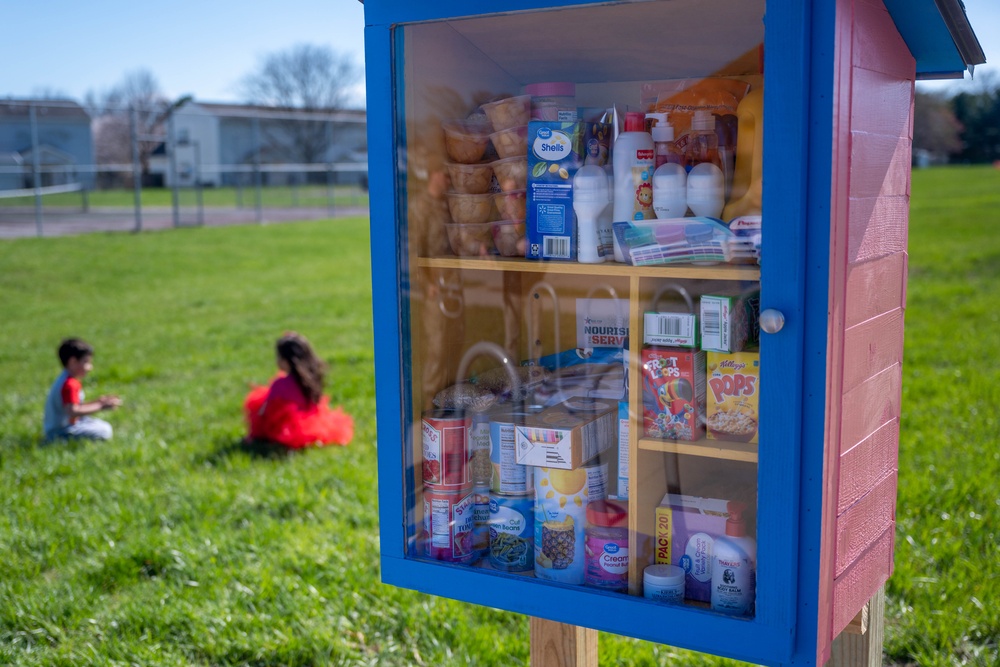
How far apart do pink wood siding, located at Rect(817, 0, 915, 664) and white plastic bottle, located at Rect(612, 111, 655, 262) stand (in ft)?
1.10

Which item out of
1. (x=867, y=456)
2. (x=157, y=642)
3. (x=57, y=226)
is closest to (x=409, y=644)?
(x=157, y=642)

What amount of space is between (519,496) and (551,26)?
0.87 m

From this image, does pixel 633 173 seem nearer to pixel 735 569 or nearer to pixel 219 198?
pixel 735 569

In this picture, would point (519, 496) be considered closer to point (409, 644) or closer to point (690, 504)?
point (690, 504)

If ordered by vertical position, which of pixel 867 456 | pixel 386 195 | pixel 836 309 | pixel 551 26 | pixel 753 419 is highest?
pixel 551 26

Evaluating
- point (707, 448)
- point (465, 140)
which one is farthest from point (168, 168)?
point (707, 448)

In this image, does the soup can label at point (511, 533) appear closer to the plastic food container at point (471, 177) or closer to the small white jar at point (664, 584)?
the small white jar at point (664, 584)

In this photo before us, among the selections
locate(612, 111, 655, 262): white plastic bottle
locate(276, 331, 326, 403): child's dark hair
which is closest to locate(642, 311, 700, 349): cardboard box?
locate(612, 111, 655, 262): white plastic bottle

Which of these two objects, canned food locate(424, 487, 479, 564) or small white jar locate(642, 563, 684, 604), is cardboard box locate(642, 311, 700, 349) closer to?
small white jar locate(642, 563, 684, 604)

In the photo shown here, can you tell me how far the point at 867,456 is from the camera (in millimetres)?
1647

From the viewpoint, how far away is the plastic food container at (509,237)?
1.74m

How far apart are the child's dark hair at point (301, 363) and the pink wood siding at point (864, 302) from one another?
11.1 ft

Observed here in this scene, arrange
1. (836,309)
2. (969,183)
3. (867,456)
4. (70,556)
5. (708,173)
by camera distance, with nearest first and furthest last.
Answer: (836,309)
(708,173)
(867,456)
(70,556)
(969,183)

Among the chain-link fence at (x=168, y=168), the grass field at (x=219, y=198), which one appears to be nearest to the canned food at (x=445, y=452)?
the chain-link fence at (x=168, y=168)
